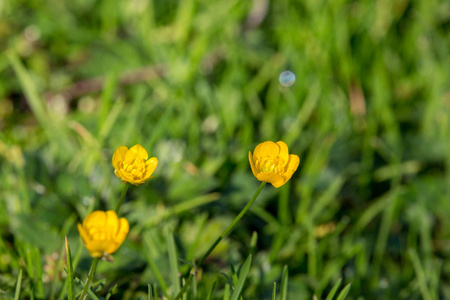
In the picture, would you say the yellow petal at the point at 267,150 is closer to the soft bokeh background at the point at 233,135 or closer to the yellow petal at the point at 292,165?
the yellow petal at the point at 292,165

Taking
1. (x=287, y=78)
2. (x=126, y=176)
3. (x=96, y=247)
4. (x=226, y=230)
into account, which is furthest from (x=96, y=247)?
(x=287, y=78)

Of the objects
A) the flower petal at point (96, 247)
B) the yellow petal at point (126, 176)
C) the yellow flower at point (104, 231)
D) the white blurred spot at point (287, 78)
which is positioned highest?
the white blurred spot at point (287, 78)

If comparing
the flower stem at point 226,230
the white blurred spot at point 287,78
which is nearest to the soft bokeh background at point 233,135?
the white blurred spot at point 287,78

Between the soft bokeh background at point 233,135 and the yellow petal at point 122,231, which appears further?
the soft bokeh background at point 233,135

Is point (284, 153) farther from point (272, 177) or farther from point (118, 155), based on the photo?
point (118, 155)

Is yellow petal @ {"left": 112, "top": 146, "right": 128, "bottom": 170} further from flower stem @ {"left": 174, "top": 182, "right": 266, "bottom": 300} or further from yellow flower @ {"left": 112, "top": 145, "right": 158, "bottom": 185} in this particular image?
flower stem @ {"left": 174, "top": 182, "right": 266, "bottom": 300}

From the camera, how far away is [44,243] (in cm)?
128

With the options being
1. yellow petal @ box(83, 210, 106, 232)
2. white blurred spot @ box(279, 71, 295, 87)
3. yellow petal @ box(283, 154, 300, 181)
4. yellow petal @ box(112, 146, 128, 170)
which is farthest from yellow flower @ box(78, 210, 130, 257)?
white blurred spot @ box(279, 71, 295, 87)

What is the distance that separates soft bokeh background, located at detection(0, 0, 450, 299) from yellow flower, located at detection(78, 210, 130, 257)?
325 millimetres

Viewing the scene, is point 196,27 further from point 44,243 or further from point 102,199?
A: point 44,243

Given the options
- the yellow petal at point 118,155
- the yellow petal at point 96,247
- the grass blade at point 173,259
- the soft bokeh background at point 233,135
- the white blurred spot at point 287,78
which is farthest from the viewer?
the white blurred spot at point 287,78

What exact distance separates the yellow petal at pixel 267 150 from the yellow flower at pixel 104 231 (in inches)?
11.1

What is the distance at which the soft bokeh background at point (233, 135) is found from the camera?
1360mm

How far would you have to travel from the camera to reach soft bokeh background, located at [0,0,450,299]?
136 centimetres
